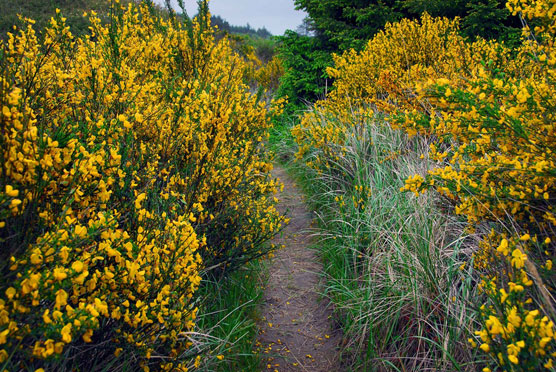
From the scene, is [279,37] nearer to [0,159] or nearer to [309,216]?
[309,216]

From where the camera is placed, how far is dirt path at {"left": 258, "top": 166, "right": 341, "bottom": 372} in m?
2.81

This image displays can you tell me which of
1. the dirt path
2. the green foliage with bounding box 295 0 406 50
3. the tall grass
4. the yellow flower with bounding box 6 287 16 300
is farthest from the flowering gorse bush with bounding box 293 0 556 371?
the green foliage with bounding box 295 0 406 50

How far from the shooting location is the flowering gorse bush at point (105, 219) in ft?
4.02

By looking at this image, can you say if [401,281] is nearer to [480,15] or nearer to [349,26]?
[480,15]

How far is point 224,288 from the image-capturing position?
3123 millimetres

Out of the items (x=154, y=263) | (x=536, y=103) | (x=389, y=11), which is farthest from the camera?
(x=389, y=11)

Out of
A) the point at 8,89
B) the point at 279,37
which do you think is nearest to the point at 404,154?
the point at 8,89

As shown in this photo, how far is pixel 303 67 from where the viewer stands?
962 cm

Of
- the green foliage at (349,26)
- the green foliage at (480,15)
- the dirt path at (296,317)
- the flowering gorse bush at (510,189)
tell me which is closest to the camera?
the flowering gorse bush at (510,189)

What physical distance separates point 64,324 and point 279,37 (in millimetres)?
9531

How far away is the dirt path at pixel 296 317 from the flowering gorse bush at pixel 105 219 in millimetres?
565

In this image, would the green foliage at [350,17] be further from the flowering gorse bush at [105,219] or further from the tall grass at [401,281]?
the flowering gorse bush at [105,219]

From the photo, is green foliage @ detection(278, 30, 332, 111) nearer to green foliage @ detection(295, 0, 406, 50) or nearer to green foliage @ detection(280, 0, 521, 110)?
green foliage @ detection(280, 0, 521, 110)

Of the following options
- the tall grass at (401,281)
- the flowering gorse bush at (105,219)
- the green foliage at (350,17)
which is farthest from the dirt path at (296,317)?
the green foliage at (350,17)
